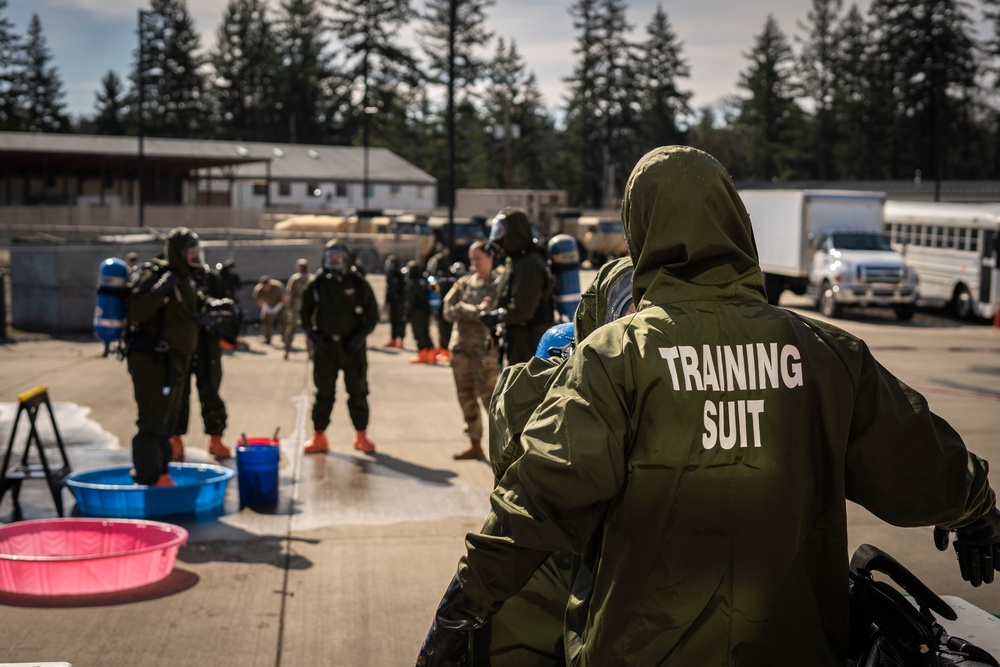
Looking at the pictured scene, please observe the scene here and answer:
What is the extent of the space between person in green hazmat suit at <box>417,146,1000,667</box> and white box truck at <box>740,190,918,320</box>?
2228cm

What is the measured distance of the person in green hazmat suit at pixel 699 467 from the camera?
2414 millimetres

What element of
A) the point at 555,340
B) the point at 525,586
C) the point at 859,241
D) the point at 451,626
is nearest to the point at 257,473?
the point at 555,340

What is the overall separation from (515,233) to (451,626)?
641cm

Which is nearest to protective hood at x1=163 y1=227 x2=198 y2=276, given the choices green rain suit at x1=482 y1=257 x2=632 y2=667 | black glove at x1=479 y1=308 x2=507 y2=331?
black glove at x1=479 y1=308 x2=507 y2=331

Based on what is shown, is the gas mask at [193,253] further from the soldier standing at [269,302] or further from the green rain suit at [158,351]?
the soldier standing at [269,302]

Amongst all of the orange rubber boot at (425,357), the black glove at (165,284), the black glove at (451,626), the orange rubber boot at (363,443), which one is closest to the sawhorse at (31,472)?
the black glove at (165,284)

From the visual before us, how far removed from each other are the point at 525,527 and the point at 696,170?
2.87ft

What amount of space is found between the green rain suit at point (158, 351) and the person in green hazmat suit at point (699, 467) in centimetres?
570

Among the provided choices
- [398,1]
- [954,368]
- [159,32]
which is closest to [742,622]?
[954,368]

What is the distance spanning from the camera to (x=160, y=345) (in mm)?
8039

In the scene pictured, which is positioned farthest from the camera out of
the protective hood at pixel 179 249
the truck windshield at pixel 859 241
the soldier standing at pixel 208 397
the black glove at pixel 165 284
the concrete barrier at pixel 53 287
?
the truck windshield at pixel 859 241

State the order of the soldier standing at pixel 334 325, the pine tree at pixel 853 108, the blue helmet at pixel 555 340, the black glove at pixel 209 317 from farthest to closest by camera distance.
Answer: the pine tree at pixel 853 108 < the soldier standing at pixel 334 325 < the black glove at pixel 209 317 < the blue helmet at pixel 555 340

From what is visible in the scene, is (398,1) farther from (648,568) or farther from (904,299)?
(648,568)

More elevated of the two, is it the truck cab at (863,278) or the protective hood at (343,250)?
the protective hood at (343,250)
